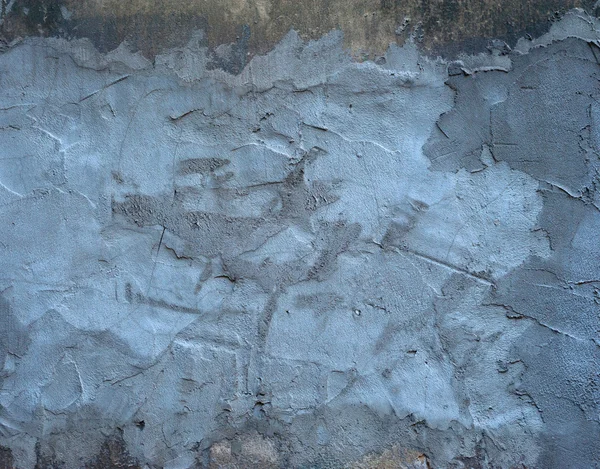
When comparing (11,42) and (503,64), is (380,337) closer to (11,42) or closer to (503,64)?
(503,64)

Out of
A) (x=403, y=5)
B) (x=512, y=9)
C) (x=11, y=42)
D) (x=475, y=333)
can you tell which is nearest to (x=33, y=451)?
(x=11, y=42)

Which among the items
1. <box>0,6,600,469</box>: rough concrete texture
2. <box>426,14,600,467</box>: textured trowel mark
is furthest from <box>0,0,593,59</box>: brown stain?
<box>426,14,600,467</box>: textured trowel mark

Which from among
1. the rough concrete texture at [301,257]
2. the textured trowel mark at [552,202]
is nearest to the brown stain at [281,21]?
the rough concrete texture at [301,257]

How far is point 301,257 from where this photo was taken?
244cm

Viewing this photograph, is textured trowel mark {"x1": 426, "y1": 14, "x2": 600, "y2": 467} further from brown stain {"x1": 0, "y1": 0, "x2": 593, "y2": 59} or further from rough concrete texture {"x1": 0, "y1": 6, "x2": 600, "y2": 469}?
brown stain {"x1": 0, "y1": 0, "x2": 593, "y2": 59}

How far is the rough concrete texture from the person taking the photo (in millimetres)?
2387

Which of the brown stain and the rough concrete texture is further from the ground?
the brown stain

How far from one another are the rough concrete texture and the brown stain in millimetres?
81

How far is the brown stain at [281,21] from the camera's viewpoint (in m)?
2.44

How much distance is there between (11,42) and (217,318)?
Answer: 1711 millimetres

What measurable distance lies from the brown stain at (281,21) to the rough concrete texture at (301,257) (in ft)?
0.27

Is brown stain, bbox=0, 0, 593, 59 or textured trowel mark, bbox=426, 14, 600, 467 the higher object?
brown stain, bbox=0, 0, 593, 59

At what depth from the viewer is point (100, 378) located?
2.47 meters

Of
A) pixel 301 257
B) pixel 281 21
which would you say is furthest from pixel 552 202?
pixel 281 21
